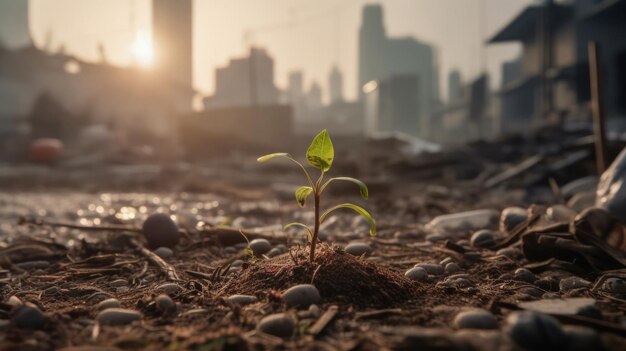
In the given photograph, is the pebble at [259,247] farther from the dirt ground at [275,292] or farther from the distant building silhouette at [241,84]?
the distant building silhouette at [241,84]

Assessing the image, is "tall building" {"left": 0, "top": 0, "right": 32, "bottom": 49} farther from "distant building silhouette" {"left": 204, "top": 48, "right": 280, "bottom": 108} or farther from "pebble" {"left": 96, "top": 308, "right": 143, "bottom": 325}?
"pebble" {"left": 96, "top": 308, "right": 143, "bottom": 325}

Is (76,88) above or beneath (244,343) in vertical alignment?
above

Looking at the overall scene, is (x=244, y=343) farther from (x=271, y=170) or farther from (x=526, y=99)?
(x=526, y=99)

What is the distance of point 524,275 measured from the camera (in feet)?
8.16

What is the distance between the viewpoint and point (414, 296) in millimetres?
2018

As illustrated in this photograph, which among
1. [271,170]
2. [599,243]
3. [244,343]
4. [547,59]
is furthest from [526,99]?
[244,343]

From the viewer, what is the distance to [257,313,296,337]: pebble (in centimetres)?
161

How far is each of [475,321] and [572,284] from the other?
0.95m

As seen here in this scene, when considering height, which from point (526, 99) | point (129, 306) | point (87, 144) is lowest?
point (129, 306)

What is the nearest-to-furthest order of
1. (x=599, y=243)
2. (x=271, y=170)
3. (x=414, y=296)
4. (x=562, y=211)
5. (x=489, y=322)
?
(x=489, y=322)
(x=414, y=296)
(x=599, y=243)
(x=562, y=211)
(x=271, y=170)

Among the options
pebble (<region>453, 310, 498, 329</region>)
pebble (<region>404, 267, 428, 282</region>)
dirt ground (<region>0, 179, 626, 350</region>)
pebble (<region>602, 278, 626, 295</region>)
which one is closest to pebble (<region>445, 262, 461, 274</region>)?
dirt ground (<region>0, 179, 626, 350</region>)

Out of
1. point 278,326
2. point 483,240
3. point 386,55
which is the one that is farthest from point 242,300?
point 386,55

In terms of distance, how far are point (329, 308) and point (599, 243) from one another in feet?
→ 5.47

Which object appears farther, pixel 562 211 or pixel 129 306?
pixel 562 211
